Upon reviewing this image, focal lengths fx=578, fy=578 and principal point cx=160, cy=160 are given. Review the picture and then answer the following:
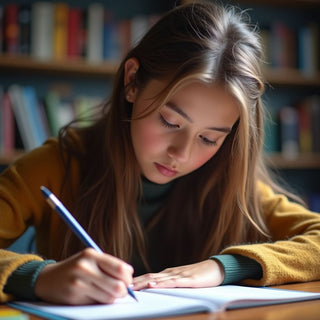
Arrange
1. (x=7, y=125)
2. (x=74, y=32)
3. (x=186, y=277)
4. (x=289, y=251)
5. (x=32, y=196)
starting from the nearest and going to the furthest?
(x=186, y=277) < (x=289, y=251) < (x=32, y=196) < (x=7, y=125) < (x=74, y=32)

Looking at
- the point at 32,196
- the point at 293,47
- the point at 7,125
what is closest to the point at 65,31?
the point at 7,125

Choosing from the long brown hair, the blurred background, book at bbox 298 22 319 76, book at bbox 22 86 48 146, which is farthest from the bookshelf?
the long brown hair

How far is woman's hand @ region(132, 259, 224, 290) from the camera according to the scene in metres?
0.92

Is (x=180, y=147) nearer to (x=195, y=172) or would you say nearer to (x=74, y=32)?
(x=195, y=172)

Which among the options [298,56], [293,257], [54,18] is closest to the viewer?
[293,257]

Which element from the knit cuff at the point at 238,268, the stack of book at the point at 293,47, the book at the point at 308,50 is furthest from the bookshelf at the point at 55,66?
the knit cuff at the point at 238,268

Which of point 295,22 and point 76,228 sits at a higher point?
point 295,22

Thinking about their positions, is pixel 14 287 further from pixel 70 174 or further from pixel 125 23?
pixel 125 23

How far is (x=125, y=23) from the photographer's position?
2.52 meters

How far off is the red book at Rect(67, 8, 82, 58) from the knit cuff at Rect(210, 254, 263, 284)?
1.59 m

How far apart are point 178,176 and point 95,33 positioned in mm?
1375

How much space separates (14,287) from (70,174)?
475mm

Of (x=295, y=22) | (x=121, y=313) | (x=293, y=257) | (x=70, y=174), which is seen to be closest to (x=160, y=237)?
(x=70, y=174)

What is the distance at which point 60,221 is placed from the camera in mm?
1256
